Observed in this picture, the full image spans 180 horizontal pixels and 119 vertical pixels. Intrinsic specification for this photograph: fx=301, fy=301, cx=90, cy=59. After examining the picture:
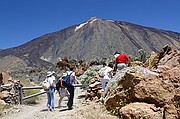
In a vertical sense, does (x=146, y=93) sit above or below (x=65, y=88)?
below

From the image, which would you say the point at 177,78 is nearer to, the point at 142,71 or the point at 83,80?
the point at 142,71

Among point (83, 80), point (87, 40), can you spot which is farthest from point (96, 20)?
point (83, 80)

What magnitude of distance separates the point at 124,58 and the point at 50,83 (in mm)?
2716

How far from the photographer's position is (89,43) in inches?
3861

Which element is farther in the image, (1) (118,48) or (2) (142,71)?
(1) (118,48)

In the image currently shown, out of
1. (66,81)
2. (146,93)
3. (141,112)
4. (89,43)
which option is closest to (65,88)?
(66,81)

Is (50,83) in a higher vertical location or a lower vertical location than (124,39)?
lower

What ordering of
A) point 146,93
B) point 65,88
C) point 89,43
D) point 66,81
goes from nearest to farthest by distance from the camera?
point 146,93 → point 66,81 → point 65,88 → point 89,43

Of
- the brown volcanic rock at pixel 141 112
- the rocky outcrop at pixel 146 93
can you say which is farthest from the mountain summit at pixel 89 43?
the brown volcanic rock at pixel 141 112

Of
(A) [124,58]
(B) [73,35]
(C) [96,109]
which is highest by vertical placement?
(B) [73,35]

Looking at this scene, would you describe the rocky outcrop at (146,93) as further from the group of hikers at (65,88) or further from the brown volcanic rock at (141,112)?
the group of hikers at (65,88)

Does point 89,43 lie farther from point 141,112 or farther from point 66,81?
point 141,112

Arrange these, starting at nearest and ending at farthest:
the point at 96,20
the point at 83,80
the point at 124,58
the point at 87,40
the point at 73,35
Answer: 1. the point at 124,58
2. the point at 83,80
3. the point at 87,40
4. the point at 73,35
5. the point at 96,20

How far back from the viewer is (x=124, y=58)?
9.75 m
